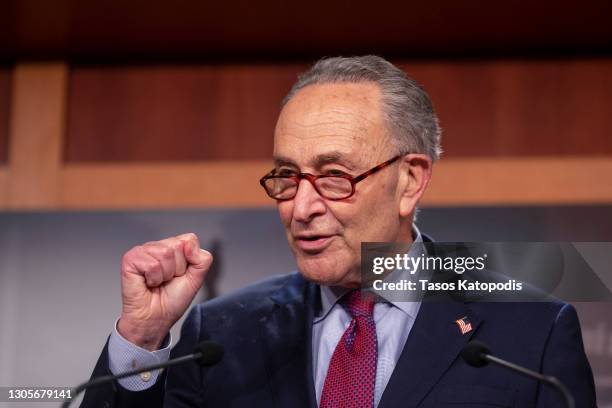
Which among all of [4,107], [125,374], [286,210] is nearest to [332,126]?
[286,210]

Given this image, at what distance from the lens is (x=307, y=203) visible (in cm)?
167

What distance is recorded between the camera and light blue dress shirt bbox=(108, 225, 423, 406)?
1.67m

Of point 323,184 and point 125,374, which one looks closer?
point 125,374

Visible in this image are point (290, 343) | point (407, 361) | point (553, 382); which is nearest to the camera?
point (553, 382)

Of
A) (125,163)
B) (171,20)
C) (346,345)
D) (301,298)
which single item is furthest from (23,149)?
(346,345)

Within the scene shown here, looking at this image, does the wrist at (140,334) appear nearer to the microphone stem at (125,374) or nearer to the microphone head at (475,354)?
the microphone stem at (125,374)

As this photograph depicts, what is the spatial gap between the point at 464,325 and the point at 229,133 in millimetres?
1236

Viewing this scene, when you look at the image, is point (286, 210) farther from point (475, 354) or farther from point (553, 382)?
point (553, 382)

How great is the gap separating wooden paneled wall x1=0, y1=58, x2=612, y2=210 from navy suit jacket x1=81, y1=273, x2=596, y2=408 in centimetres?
80

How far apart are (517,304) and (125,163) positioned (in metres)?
1.38

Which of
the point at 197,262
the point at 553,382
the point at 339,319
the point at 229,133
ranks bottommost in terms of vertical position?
the point at 553,382

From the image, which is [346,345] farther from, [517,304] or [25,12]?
[25,12]

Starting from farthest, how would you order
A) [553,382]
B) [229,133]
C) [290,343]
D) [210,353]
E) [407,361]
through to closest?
[229,133], [290,343], [407,361], [210,353], [553,382]

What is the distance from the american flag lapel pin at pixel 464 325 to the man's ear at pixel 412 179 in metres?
0.25
